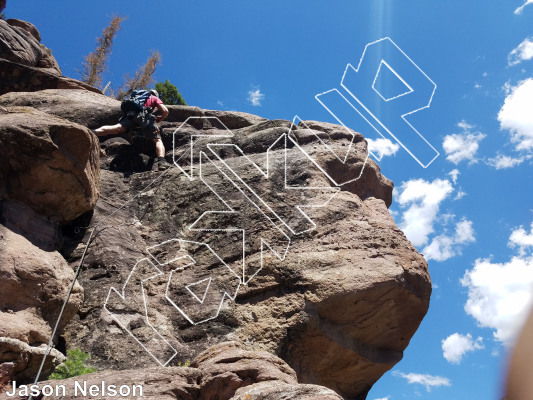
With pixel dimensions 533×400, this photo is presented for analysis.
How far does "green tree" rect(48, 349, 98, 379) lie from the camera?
5.90 metres

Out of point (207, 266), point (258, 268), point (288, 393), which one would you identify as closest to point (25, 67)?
point (207, 266)

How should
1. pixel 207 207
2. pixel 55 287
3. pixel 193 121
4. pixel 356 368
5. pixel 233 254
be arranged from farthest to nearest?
pixel 193 121 → pixel 207 207 → pixel 233 254 → pixel 356 368 → pixel 55 287

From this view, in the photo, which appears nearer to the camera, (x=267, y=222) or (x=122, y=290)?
(x=122, y=290)

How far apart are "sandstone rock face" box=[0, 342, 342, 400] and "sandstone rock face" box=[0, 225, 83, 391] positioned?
73 cm

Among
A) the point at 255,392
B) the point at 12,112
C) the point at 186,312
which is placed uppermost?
the point at 12,112

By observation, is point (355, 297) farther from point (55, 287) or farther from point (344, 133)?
point (344, 133)

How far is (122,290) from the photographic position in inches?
302

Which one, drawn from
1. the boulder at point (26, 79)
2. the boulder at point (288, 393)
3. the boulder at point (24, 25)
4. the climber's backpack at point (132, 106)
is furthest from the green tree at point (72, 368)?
the boulder at point (24, 25)

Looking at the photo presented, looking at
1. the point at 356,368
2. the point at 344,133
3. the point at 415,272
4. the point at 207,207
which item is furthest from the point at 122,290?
the point at 344,133

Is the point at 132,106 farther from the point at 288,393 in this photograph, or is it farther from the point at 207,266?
the point at 288,393

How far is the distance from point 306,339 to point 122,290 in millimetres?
2650

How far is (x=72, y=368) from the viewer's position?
19.7 feet

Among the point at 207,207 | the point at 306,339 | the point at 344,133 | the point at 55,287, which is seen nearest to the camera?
the point at 55,287

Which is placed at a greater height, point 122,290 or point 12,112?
point 12,112
